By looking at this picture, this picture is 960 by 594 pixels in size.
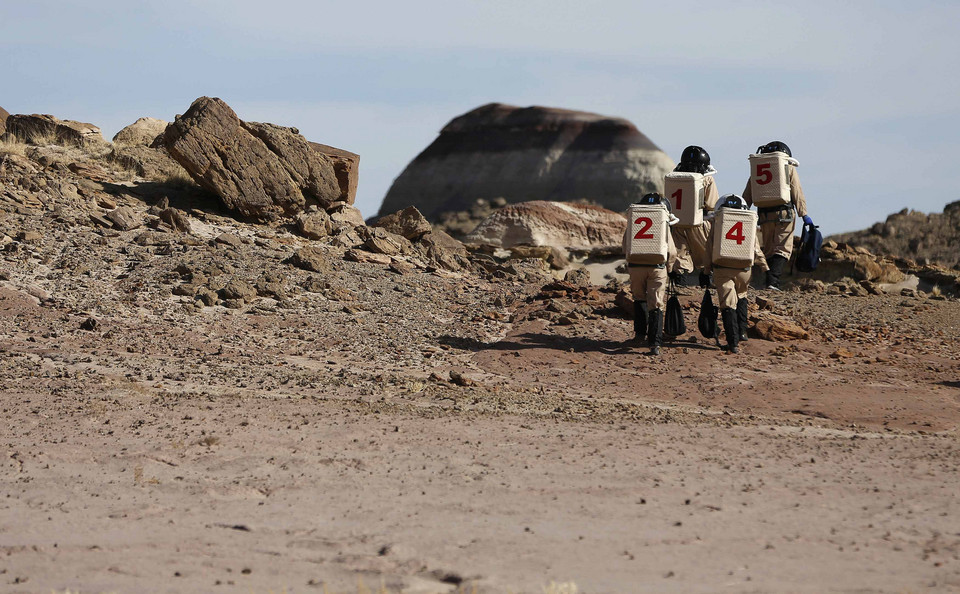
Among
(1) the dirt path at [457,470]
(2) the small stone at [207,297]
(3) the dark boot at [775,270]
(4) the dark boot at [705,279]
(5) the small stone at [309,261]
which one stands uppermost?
(3) the dark boot at [775,270]

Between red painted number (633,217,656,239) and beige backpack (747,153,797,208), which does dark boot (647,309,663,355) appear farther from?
beige backpack (747,153,797,208)

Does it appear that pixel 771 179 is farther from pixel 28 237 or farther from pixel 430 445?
pixel 28 237

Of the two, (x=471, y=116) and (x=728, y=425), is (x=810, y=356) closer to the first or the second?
(x=728, y=425)

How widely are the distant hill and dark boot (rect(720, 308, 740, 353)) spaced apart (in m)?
15.0

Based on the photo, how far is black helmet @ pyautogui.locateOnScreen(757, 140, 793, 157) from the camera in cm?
1124

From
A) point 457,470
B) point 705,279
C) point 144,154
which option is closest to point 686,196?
point 705,279

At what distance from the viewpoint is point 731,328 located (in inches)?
431

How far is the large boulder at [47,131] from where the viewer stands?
60.2 ft

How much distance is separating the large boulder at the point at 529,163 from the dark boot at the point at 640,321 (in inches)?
1502

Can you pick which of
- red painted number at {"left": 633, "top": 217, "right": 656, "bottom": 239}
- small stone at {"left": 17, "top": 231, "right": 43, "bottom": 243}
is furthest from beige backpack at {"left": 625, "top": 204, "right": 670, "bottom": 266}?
small stone at {"left": 17, "top": 231, "right": 43, "bottom": 243}

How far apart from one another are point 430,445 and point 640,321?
522 cm

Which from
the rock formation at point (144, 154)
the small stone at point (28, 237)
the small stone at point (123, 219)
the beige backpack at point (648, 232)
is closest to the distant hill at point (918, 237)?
the beige backpack at point (648, 232)

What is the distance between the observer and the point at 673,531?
4699mm

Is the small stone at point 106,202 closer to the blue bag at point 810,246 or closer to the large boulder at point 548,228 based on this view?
the blue bag at point 810,246
